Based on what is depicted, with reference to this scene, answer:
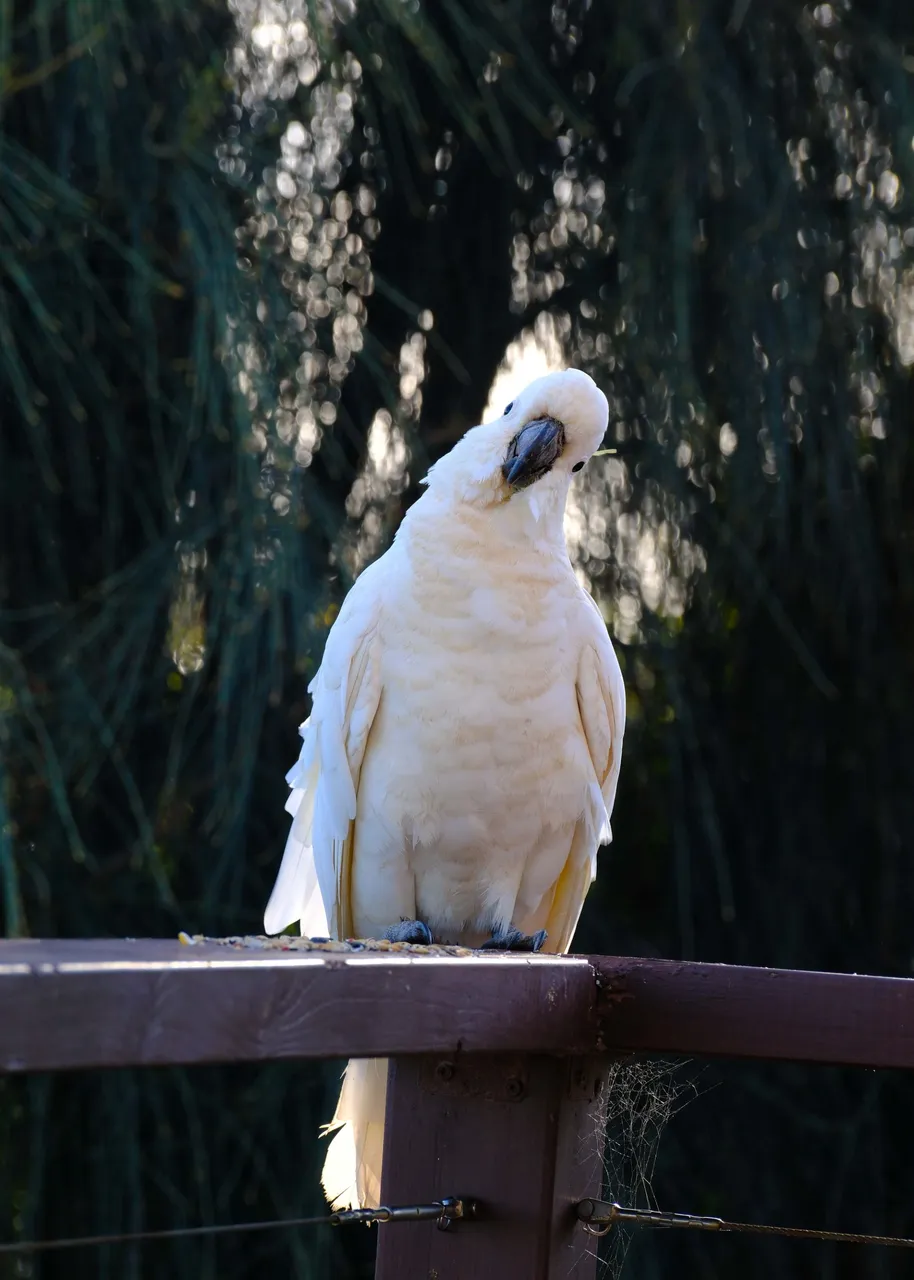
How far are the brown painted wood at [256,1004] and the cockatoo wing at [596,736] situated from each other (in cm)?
66

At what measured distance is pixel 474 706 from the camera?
1.51 m

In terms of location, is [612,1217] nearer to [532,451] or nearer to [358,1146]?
[358,1146]

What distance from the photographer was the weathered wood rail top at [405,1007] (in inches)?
23.5

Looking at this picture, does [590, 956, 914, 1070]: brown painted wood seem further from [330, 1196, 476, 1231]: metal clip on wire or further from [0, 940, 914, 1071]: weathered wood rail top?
[330, 1196, 476, 1231]: metal clip on wire

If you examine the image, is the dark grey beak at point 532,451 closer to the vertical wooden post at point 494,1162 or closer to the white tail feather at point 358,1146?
the white tail feather at point 358,1146

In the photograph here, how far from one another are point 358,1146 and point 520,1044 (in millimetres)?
579

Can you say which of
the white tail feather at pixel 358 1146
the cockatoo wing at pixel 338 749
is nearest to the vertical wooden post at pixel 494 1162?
the white tail feather at pixel 358 1146

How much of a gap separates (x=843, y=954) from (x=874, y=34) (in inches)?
48.2

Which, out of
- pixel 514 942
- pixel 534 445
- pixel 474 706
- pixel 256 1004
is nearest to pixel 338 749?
pixel 474 706

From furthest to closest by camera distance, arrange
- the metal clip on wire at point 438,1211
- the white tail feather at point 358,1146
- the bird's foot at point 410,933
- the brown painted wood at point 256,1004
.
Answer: the bird's foot at point 410,933 → the white tail feather at point 358,1146 → the metal clip on wire at point 438,1211 → the brown painted wood at point 256,1004

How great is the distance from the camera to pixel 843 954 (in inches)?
78.5

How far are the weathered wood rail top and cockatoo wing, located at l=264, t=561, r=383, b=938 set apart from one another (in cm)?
61

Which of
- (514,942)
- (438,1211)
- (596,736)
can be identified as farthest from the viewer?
(596,736)

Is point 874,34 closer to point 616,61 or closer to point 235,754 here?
point 616,61
